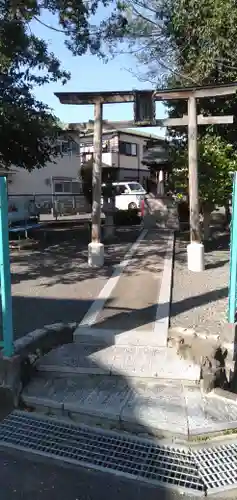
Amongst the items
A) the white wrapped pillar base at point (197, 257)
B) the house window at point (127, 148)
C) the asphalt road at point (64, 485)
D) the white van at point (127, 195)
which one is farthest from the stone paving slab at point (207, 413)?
the house window at point (127, 148)

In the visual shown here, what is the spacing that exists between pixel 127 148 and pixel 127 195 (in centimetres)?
1227

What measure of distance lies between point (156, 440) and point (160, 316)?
7.79 feet

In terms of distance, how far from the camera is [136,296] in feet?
21.7

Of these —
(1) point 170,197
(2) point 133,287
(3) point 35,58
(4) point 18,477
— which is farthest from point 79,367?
(1) point 170,197

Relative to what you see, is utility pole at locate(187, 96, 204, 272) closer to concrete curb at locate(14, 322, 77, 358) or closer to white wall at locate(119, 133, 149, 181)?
concrete curb at locate(14, 322, 77, 358)

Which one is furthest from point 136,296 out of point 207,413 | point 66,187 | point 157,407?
point 66,187

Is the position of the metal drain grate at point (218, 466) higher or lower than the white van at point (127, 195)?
lower

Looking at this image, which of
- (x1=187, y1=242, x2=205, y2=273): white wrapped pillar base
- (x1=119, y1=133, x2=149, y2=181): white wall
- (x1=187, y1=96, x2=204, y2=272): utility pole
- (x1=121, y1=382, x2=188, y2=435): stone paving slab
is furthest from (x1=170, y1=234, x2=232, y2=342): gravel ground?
(x1=119, y1=133, x2=149, y2=181): white wall

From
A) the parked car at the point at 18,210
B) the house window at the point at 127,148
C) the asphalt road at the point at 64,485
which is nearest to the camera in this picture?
the asphalt road at the point at 64,485

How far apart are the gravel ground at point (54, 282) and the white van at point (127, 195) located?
1366 cm

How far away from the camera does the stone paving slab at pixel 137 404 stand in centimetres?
334

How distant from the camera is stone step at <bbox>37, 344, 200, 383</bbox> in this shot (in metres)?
4.12

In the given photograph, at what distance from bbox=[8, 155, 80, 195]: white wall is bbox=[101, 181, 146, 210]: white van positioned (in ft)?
14.8

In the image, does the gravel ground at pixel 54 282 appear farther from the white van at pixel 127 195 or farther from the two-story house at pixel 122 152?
the two-story house at pixel 122 152
